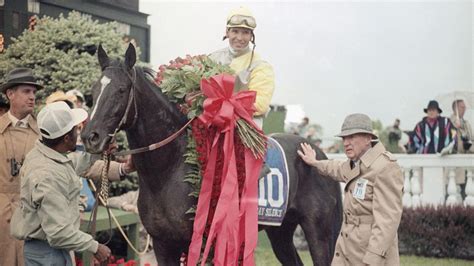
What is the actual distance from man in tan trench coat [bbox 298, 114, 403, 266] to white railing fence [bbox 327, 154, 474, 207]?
4.08 metres

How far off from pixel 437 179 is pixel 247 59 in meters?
4.35

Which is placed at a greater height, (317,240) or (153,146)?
(153,146)

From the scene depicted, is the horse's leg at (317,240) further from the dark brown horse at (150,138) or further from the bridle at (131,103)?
the bridle at (131,103)

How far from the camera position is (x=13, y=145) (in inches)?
171

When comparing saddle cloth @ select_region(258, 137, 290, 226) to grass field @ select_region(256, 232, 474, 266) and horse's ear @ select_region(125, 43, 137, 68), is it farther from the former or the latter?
grass field @ select_region(256, 232, 474, 266)

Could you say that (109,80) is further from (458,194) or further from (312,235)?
(458,194)

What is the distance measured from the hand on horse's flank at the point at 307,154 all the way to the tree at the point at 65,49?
7.92ft

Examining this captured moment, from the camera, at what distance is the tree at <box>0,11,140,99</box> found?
553 centimetres

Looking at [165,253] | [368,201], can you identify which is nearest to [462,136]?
[368,201]

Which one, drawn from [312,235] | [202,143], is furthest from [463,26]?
[202,143]

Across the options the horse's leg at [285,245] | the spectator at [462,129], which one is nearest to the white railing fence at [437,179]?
the spectator at [462,129]

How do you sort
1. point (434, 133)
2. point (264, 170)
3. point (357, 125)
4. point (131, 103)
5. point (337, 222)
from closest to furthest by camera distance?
point (131, 103) < point (357, 125) < point (264, 170) < point (337, 222) < point (434, 133)

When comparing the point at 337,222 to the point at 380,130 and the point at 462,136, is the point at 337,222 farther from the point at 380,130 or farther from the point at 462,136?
the point at 380,130

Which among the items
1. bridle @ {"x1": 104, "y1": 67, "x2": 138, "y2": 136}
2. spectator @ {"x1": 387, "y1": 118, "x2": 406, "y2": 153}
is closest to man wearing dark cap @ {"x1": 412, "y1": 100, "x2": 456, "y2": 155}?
spectator @ {"x1": 387, "y1": 118, "x2": 406, "y2": 153}
